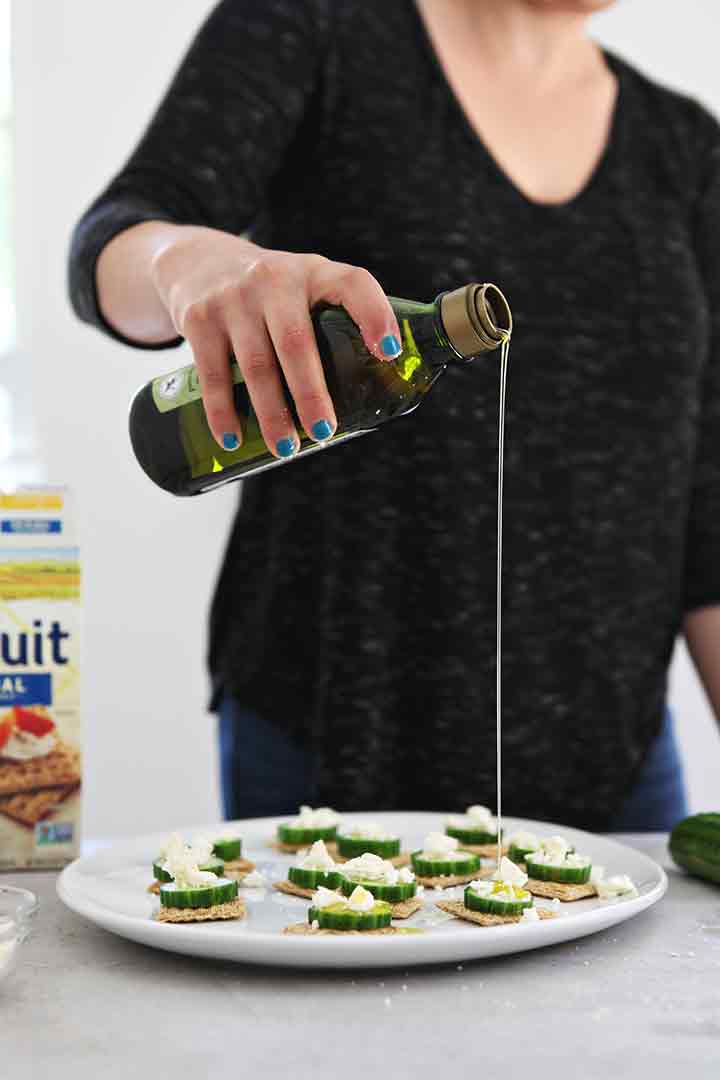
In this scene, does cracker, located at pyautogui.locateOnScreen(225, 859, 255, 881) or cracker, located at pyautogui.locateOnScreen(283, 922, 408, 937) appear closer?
cracker, located at pyautogui.locateOnScreen(283, 922, 408, 937)

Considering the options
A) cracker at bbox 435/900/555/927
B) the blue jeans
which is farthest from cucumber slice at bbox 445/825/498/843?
the blue jeans

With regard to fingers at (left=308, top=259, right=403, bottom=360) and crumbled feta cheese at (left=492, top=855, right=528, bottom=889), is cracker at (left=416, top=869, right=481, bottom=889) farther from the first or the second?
fingers at (left=308, top=259, right=403, bottom=360)

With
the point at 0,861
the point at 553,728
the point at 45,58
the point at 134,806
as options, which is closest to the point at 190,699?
the point at 134,806

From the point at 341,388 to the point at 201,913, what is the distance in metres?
0.38

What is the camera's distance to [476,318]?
0.78 metres

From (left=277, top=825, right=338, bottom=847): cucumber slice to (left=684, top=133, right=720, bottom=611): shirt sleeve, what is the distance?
70 centimetres

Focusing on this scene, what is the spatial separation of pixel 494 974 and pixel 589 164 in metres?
1.09

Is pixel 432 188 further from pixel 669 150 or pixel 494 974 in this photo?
pixel 494 974

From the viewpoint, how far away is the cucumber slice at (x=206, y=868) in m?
0.91

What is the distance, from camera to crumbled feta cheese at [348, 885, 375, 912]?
0.81 m

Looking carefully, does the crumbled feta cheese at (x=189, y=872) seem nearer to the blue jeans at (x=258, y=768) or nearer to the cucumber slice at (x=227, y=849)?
the cucumber slice at (x=227, y=849)

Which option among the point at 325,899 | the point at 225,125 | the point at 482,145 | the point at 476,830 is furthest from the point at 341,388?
the point at 482,145

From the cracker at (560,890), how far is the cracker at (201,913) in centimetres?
23

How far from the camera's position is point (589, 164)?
153 centimetres
